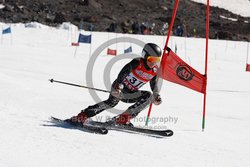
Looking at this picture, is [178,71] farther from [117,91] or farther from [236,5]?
[236,5]

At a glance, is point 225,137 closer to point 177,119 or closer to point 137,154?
point 177,119

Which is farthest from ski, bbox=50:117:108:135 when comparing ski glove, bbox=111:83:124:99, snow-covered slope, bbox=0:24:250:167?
ski glove, bbox=111:83:124:99

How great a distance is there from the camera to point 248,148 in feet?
23.7

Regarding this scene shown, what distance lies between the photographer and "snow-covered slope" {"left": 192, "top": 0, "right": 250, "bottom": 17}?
61091 millimetres

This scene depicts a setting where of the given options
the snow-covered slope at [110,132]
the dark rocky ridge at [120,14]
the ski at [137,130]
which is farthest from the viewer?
the dark rocky ridge at [120,14]

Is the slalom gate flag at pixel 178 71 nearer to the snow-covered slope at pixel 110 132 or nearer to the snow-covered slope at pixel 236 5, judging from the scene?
the snow-covered slope at pixel 110 132

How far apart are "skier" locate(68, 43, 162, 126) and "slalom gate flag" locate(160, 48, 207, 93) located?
27.7 inches

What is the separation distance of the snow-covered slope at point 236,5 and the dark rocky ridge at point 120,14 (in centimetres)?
209

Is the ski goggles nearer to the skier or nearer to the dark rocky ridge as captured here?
the skier

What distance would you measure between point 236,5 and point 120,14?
22003mm

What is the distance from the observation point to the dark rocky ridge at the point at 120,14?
42906mm

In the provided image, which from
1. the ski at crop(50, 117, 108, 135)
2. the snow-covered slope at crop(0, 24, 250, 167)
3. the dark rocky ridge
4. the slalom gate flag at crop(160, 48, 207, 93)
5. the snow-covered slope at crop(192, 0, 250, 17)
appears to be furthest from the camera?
the snow-covered slope at crop(192, 0, 250, 17)

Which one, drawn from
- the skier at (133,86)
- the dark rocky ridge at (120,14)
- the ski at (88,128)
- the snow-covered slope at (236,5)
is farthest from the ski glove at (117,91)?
the snow-covered slope at (236,5)

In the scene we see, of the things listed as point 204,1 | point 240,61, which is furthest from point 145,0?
point 240,61
